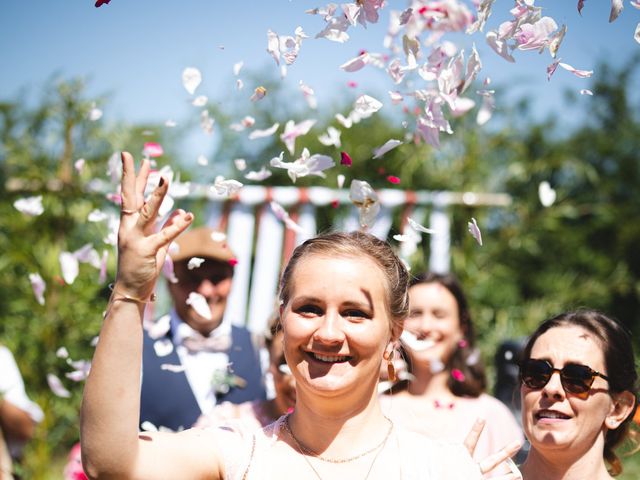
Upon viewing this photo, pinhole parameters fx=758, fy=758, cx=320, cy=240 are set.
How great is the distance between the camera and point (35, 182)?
6320 millimetres

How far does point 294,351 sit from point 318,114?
24.1 ft

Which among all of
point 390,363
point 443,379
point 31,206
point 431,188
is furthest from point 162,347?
point 431,188

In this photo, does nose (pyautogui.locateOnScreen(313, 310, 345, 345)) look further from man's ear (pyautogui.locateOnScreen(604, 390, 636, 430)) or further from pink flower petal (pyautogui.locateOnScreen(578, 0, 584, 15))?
man's ear (pyautogui.locateOnScreen(604, 390, 636, 430))

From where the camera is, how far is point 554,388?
2.37m

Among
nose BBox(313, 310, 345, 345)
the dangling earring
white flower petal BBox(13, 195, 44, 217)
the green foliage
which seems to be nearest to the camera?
nose BBox(313, 310, 345, 345)

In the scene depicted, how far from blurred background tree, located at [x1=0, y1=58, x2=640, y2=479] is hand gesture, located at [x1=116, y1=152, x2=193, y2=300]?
422cm

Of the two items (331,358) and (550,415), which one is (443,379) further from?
(331,358)

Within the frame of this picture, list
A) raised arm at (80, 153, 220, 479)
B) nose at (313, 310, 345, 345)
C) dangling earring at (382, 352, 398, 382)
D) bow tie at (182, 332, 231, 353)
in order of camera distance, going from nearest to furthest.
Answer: raised arm at (80, 153, 220, 479), nose at (313, 310, 345, 345), dangling earring at (382, 352, 398, 382), bow tie at (182, 332, 231, 353)

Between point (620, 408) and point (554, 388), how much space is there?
0.98ft

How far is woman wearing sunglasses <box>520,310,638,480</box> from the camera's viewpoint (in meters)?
2.37

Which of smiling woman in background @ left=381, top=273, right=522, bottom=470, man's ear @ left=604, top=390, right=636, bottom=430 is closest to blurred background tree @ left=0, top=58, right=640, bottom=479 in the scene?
smiling woman in background @ left=381, top=273, right=522, bottom=470

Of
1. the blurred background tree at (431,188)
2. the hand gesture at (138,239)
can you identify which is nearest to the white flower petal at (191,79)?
the hand gesture at (138,239)

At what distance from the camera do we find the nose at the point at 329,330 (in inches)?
72.8

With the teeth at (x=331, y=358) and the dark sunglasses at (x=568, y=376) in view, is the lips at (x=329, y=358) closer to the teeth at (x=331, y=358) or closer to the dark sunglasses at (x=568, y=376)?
the teeth at (x=331, y=358)
